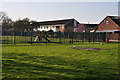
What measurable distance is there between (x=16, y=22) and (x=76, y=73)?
139 ft

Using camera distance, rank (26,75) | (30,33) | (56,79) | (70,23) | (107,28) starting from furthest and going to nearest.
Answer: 1. (70,23)
2. (107,28)
3. (30,33)
4. (26,75)
5. (56,79)

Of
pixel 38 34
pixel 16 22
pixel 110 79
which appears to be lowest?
pixel 110 79

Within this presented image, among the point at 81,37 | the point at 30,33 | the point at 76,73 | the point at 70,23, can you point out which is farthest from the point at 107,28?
the point at 76,73

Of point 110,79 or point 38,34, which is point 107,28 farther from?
point 110,79

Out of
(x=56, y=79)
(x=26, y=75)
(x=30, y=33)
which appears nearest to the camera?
(x=56, y=79)

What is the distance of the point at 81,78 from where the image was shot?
17.5 feet

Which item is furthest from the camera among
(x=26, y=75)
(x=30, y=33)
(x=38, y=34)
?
(x=38, y=34)

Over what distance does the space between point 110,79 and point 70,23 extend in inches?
2407

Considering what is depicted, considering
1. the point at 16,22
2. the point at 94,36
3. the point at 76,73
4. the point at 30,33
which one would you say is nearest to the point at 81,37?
the point at 94,36

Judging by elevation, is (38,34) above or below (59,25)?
below

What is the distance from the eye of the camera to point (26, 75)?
5641 millimetres

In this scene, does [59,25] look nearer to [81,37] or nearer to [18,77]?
[81,37]

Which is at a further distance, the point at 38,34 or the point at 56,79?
the point at 38,34

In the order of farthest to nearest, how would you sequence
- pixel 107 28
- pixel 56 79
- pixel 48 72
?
pixel 107 28
pixel 48 72
pixel 56 79
